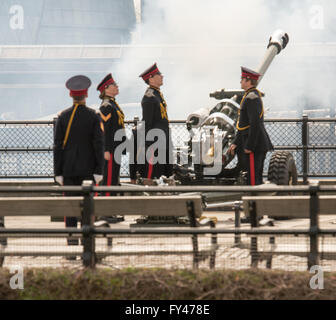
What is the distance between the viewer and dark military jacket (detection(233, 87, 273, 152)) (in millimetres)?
8836

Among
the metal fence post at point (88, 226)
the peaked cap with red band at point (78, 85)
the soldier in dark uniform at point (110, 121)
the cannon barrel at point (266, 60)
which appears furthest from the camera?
Answer: the cannon barrel at point (266, 60)

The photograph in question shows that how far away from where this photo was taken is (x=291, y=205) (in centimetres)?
561

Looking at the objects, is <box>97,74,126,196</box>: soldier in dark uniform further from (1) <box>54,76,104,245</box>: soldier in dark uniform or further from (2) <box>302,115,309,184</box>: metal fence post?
(2) <box>302,115,309,184</box>: metal fence post

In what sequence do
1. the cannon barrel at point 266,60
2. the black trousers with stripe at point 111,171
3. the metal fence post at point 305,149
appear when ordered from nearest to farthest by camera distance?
the black trousers with stripe at point 111,171 < the cannon barrel at point 266,60 < the metal fence post at point 305,149

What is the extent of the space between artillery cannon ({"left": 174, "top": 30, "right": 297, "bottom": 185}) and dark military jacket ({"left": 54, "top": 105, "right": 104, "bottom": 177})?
3.13 meters

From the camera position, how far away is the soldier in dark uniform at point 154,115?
9.15m

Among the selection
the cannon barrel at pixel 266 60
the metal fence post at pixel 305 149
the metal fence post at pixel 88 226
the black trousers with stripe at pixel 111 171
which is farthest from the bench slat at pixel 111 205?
the metal fence post at pixel 305 149

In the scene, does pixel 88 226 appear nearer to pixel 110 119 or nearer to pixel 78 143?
pixel 78 143

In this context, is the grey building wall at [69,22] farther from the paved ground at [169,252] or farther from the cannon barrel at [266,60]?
the paved ground at [169,252]

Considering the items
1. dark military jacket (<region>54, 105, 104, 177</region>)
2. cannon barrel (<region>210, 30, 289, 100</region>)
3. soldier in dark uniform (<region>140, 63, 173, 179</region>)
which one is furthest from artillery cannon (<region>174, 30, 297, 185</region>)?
dark military jacket (<region>54, 105, 104, 177</region>)

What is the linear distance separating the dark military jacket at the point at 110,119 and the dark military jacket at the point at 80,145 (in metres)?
2.14

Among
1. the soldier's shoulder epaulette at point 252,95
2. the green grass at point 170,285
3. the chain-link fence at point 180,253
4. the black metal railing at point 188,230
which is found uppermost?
the soldier's shoulder epaulette at point 252,95

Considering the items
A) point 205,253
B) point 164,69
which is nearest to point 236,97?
point 205,253
